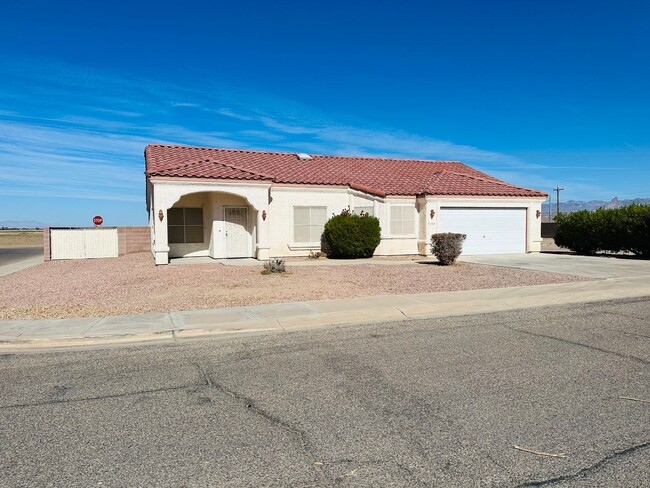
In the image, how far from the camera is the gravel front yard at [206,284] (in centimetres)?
1062

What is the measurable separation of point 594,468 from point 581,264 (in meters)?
16.9

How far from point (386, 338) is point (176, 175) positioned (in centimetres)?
1375

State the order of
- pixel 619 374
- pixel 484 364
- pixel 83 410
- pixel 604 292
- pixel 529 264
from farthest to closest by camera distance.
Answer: pixel 529 264
pixel 604 292
pixel 484 364
pixel 619 374
pixel 83 410

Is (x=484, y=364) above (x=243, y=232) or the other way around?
the other way around

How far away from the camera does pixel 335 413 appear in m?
4.75

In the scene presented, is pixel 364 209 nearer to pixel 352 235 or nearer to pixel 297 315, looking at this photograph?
pixel 352 235

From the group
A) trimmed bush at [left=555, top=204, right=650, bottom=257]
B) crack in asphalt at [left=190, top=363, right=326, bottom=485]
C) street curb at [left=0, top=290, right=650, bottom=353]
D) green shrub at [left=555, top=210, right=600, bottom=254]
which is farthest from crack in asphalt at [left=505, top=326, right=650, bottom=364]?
green shrub at [left=555, top=210, right=600, bottom=254]

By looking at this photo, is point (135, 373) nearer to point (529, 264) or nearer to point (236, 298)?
point (236, 298)

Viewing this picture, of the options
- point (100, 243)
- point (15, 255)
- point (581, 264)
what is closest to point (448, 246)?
point (581, 264)

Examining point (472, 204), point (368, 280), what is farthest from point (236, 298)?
point (472, 204)

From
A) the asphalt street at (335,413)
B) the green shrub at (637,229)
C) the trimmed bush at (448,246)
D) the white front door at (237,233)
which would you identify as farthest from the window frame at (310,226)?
the asphalt street at (335,413)

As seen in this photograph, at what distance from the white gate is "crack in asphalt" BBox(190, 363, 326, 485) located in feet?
69.3

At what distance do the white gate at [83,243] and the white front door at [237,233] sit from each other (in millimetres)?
7489

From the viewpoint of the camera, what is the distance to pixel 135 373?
6.09 meters
